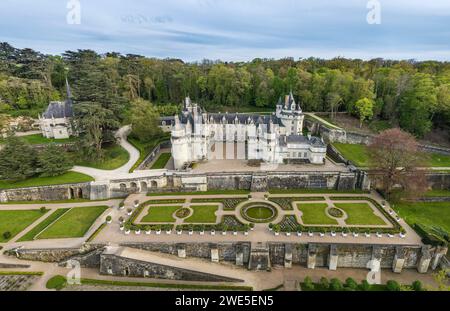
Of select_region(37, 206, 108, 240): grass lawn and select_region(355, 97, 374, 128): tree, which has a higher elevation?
select_region(355, 97, 374, 128): tree

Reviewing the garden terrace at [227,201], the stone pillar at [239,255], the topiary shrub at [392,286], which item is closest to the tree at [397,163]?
the topiary shrub at [392,286]

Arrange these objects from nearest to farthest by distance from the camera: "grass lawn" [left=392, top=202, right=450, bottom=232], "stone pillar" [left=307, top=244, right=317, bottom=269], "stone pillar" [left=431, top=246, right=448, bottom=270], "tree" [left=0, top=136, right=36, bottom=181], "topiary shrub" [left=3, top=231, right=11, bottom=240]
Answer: "stone pillar" [left=431, top=246, right=448, bottom=270] < "stone pillar" [left=307, top=244, right=317, bottom=269] < "topiary shrub" [left=3, top=231, right=11, bottom=240] < "grass lawn" [left=392, top=202, right=450, bottom=232] < "tree" [left=0, top=136, right=36, bottom=181]

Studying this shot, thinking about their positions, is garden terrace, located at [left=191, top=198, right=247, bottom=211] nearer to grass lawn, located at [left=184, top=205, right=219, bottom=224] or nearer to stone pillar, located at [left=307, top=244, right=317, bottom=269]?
grass lawn, located at [left=184, top=205, right=219, bottom=224]

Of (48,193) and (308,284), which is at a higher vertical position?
(48,193)

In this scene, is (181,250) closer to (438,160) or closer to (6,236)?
(6,236)

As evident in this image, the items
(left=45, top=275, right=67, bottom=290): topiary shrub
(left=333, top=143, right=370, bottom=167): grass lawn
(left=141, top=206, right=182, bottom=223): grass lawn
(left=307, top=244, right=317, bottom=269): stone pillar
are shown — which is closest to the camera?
(left=45, top=275, right=67, bottom=290): topiary shrub

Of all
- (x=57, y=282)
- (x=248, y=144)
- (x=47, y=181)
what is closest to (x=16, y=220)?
(x=47, y=181)

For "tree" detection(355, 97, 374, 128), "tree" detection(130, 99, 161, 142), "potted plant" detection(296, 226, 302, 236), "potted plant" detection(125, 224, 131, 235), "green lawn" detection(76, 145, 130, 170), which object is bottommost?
"potted plant" detection(125, 224, 131, 235)

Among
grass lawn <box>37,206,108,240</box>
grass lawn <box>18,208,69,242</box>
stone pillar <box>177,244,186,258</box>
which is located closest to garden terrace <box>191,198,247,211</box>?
stone pillar <box>177,244,186,258</box>
